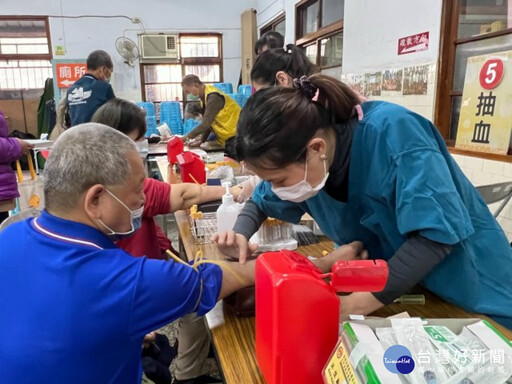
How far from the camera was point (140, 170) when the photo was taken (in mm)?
948

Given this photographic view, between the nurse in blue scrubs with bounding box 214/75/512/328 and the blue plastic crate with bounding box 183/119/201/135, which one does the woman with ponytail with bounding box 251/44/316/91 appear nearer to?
the nurse in blue scrubs with bounding box 214/75/512/328

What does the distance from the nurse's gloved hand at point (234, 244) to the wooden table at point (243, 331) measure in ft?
0.55

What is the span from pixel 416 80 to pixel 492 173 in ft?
3.20

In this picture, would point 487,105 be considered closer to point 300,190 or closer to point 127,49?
point 300,190

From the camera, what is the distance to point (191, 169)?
86.4 inches

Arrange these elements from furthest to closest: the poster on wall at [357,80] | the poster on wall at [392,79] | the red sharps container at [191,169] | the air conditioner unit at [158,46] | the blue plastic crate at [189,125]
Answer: the air conditioner unit at [158,46] < the blue plastic crate at [189,125] < the poster on wall at [357,80] < the poster on wall at [392,79] < the red sharps container at [191,169]

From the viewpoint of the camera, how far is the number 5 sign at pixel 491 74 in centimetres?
244

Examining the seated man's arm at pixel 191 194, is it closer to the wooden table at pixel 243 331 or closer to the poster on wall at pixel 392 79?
the wooden table at pixel 243 331

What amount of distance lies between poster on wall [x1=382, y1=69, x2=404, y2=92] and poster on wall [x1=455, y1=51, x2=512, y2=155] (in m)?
0.67

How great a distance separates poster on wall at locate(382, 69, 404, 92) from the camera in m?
3.36

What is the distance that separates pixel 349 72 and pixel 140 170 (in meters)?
3.65

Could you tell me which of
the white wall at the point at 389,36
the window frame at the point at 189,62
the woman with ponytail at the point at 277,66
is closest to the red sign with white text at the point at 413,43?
the white wall at the point at 389,36

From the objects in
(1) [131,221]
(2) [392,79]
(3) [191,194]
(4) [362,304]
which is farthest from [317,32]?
(4) [362,304]

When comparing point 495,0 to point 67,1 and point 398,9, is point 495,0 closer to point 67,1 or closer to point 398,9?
point 398,9
